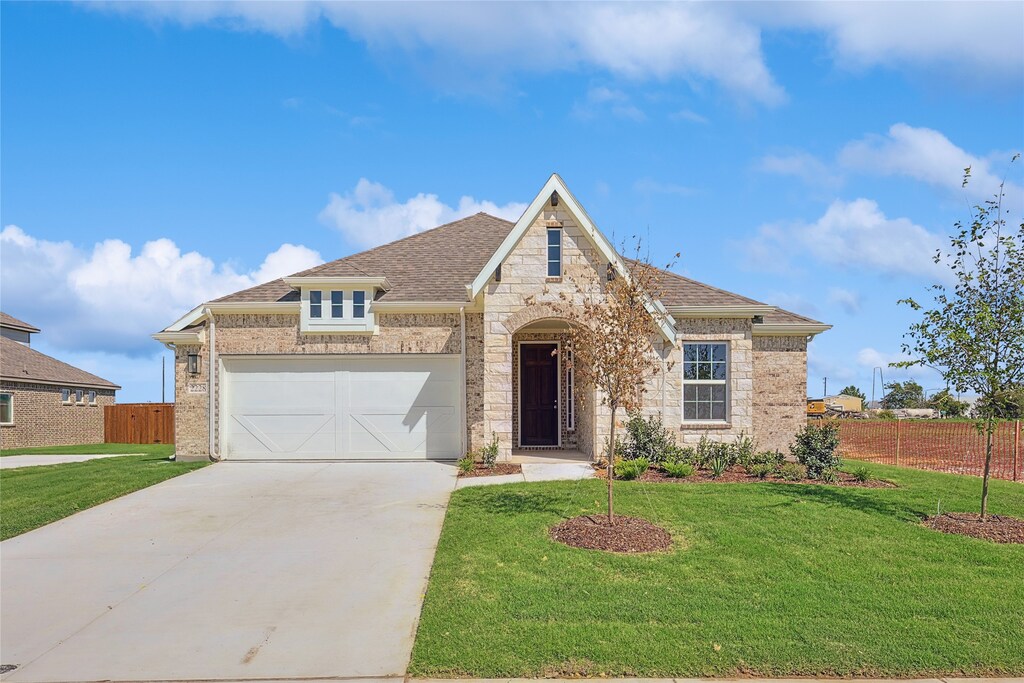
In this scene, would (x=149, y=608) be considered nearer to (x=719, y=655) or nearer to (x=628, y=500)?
(x=719, y=655)

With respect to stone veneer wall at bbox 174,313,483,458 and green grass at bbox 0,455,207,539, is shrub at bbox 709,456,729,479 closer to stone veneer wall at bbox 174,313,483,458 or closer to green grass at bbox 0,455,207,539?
stone veneer wall at bbox 174,313,483,458

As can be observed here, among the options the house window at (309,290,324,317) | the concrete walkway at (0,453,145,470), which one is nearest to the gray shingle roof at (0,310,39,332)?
the concrete walkway at (0,453,145,470)

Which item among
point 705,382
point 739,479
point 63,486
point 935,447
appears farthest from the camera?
point 935,447

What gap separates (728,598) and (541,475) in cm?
675

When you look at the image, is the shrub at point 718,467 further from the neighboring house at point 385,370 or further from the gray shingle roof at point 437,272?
the gray shingle roof at point 437,272

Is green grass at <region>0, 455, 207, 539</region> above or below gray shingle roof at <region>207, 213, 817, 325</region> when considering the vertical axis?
below

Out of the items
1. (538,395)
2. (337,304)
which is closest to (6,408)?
(337,304)

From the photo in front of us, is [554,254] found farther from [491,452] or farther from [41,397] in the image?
[41,397]

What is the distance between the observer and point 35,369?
28703 millimetres

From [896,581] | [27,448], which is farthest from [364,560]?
[27,448]

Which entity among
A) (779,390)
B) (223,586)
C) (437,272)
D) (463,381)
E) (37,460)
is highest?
(437,272)

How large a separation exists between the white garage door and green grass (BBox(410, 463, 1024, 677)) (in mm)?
6113

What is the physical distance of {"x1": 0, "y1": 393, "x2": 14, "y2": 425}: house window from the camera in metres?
26.7

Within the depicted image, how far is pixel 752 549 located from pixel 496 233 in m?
13.9
